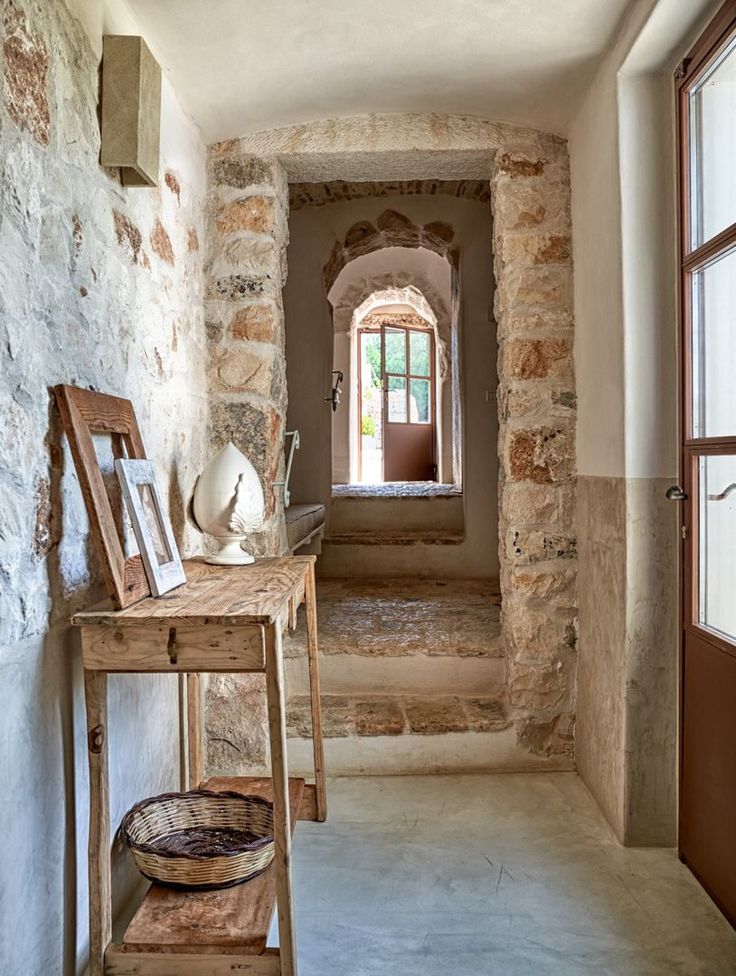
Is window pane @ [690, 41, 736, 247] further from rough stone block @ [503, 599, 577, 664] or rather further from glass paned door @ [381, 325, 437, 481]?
glass paned door @ [381, 325, 437, 481]

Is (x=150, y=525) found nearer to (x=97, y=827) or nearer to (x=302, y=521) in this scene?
(x=97, y=827)

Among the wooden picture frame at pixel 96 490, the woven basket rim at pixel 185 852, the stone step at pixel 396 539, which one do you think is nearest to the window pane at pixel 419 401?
the stone step at pixel 396 539

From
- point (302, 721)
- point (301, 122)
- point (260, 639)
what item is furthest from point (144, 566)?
point (301, 122)

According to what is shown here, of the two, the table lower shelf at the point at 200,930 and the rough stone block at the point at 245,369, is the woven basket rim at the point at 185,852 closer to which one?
the table lower shelf at the point at 200,930

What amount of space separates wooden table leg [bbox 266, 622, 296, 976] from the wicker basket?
0.20m

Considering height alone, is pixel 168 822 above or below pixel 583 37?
below

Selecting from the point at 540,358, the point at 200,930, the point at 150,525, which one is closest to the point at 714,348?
the point at 540,358

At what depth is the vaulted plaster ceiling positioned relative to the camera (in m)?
1.84

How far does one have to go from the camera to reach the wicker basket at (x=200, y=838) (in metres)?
1.54

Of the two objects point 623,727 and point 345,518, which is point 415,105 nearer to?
point 623,727

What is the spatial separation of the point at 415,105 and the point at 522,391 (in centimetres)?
101

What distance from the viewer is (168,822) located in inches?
69.3

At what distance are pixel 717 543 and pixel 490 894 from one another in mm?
1007

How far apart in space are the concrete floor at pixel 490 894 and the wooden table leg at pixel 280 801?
23cm
